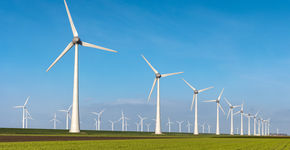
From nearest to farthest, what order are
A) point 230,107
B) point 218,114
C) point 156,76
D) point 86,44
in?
point 86,44 → point 156,76 → point 218,114 → point 230,107

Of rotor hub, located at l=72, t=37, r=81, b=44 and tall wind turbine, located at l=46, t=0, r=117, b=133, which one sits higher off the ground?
rotor hub, located at l=72, t=37, r=81, b=44

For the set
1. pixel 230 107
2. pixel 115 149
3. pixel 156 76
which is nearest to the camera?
pixel 115 149

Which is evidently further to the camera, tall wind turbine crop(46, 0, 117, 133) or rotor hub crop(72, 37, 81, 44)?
rotor hub crop(72, 37, 81, 44)

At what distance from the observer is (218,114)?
16238cm

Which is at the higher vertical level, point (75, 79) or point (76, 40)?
point (76, 40)

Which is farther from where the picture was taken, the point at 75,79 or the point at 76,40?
the point at 76,40

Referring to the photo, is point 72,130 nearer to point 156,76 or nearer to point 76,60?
point 76,60

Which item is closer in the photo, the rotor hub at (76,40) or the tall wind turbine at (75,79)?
the tall wind turbine at (75,79)

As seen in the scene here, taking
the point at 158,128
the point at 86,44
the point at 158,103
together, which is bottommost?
the point at 158,128

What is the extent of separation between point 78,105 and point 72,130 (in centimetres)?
598

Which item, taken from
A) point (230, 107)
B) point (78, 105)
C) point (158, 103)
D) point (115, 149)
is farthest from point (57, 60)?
point (230, 107)

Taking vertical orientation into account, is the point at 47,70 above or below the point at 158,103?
above

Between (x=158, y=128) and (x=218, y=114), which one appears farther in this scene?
(x=218, y=114)

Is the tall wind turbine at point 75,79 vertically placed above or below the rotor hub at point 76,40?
below
